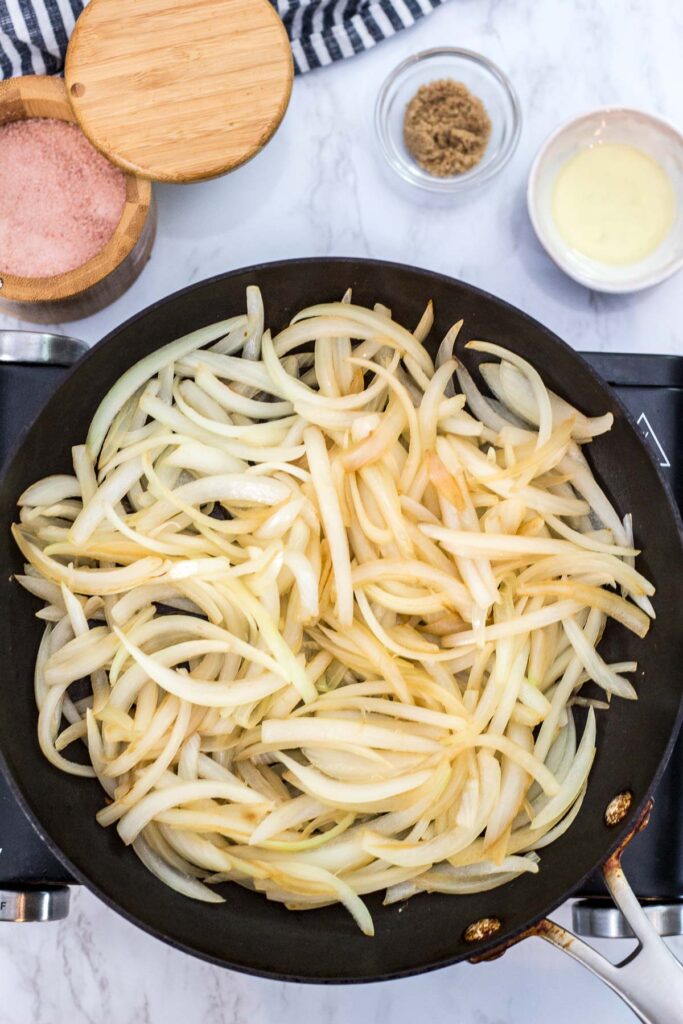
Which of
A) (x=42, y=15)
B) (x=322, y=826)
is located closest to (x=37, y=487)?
(x=322, y=826)

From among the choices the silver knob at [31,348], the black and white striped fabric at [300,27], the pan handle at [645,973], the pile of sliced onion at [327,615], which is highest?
the black and white striped fabric at [300,27]

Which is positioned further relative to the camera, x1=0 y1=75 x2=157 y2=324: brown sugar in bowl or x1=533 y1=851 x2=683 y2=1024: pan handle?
x1=0 y1=75 x2=157 y2=324: brown sugar in bowl

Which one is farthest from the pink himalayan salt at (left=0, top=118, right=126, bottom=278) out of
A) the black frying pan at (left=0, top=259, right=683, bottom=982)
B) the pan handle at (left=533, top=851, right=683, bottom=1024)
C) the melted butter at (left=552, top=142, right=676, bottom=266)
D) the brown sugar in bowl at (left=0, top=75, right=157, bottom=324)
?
the pan handle at (left=533, top=851, right=683, bottom=1024)

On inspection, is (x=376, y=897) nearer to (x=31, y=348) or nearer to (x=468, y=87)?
(x=31, y=348)

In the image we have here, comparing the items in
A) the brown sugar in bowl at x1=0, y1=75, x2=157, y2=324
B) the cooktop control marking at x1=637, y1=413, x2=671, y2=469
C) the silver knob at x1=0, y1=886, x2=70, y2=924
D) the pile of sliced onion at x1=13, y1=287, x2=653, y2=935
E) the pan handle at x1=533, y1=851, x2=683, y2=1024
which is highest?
the brown sugar in bowl at x1=0, y1=75, x2=157, y2=324

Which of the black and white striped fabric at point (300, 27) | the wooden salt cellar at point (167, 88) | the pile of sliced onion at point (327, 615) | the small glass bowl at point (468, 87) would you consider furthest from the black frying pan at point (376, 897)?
the black and white striped fabric at point (300, 27)

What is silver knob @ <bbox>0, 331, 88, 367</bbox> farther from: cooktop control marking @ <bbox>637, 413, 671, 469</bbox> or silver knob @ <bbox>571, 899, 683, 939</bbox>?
silver knob @ <bbox>571, 899, 683, 939</bbox>

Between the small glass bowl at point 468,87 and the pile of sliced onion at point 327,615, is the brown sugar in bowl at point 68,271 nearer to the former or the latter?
the pile of sliced onion at point 327,615
